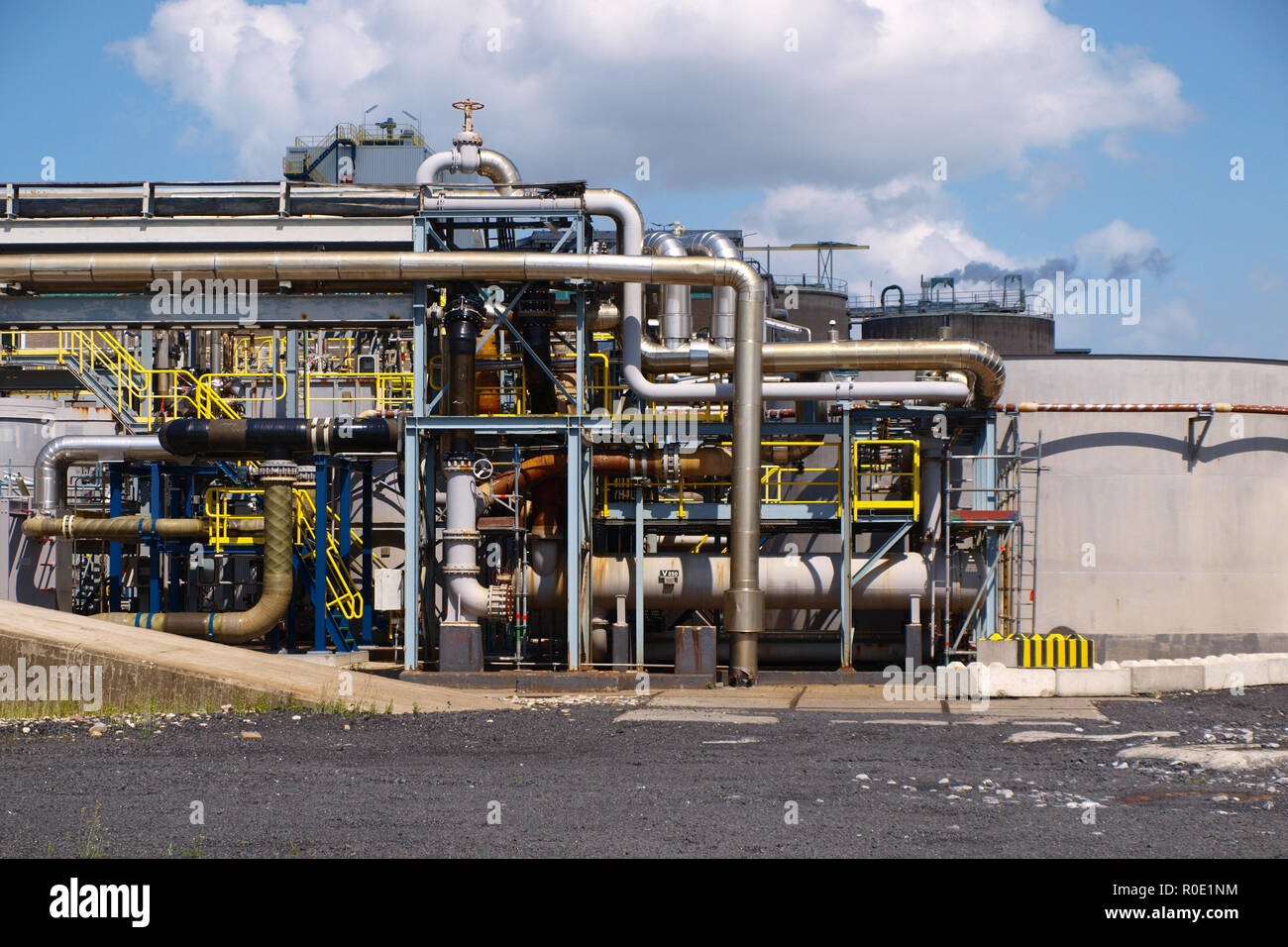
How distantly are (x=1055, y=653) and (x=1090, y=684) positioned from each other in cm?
72

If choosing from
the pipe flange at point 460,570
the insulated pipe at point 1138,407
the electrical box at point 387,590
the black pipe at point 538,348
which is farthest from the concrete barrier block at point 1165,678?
the electrical box at point 387,590

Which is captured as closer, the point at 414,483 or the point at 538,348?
the point at 414,483

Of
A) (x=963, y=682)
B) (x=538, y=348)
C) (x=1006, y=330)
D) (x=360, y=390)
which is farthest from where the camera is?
(x=1006, y=330)

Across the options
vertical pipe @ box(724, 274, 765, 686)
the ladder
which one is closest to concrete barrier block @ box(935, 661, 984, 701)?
vertical pipe @ box(724, 274, 765, 686)

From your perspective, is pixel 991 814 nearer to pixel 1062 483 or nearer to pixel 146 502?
pixel 1062 483

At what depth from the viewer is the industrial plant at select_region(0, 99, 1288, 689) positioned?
65.9 feet

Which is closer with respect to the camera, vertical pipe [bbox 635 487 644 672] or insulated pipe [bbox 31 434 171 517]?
vertical pipe [bbox 635 487 644 672]

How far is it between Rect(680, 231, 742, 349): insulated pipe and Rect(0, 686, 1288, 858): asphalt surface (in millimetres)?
8502

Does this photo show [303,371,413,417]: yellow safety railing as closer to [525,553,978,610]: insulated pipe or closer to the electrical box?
the electrical box

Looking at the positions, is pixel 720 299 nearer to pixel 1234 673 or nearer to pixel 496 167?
pixel 496 167

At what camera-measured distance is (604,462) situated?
814 inches

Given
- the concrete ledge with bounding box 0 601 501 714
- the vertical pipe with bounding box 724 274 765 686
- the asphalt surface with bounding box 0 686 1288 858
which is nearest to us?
the asphalt surface with bounding box 0 686 1288 858

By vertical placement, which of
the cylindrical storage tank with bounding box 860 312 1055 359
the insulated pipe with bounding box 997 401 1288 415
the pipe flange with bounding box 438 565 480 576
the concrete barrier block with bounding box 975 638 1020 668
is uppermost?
the cylindrical storage tank with bounding box 860 312 1055 359

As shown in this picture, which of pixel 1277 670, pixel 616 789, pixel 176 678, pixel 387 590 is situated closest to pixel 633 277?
pixel 387 590
